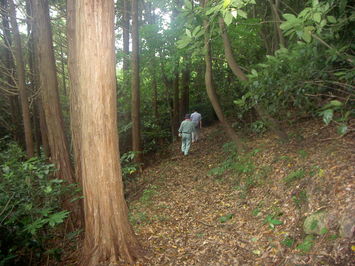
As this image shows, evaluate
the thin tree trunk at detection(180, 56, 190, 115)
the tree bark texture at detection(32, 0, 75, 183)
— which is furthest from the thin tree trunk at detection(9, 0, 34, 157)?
the thin tree trunk at detection(180, 56, 190, 115)

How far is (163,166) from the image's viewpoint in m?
11.8

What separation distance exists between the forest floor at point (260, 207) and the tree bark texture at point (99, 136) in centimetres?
67

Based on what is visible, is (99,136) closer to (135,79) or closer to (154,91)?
(135,79)

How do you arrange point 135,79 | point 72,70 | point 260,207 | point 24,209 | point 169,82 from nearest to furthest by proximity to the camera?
1. point 24,209
2. point 72,70
3. point 260,207
4. point 135,79
5. point 169,82

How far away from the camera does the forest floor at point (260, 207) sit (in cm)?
405

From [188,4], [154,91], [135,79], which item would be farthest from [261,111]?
[154,91]

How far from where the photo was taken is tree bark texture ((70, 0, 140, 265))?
375 cm

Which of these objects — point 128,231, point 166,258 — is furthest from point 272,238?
point 128,231

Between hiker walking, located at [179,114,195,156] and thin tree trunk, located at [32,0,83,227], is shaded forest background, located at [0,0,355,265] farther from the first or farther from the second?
hiker walking, located at [179,114,195,156]

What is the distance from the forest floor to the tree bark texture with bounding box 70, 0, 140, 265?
67 cm

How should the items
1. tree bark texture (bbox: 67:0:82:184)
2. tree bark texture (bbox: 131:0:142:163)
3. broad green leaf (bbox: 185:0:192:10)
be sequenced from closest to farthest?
1. broad green leaf (bbox: 185:0:192:10)
2. tree bark texture (bbox: 67:0:82:184)
3. tree bark texture (bbox: 131:0:142:163)

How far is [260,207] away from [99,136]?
145 inches

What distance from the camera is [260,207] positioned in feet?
18.8

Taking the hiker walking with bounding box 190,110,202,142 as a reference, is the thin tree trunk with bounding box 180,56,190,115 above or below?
above
